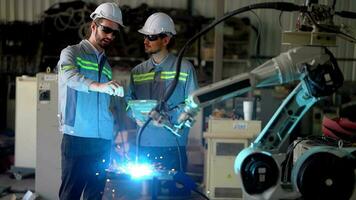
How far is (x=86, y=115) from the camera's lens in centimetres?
258

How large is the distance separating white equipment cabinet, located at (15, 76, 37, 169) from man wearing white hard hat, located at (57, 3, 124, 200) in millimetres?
2385

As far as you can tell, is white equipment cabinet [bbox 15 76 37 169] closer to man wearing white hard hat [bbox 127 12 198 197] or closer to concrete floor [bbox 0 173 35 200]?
concrete floor [bbox 0 173 35 200]

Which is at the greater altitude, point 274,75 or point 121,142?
point 274,75

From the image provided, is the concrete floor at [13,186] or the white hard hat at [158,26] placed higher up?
the white hard hat at [158,26]

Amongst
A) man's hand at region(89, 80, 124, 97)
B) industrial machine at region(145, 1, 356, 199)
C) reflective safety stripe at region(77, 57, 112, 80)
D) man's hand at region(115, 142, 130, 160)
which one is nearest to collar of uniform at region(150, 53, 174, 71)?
reflective safety stripe at region(77, 57, 112, 80)

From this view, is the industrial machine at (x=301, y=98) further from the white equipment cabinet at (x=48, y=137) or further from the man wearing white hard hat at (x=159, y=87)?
the white equipment cabinet at (x=48, y=137)

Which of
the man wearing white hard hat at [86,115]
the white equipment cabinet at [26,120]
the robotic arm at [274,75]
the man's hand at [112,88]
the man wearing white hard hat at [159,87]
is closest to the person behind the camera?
the robotic arm at [274,75]

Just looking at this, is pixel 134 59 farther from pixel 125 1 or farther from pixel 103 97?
pixel 103 97

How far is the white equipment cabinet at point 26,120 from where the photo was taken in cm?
481

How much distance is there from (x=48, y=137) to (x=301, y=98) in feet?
9.25

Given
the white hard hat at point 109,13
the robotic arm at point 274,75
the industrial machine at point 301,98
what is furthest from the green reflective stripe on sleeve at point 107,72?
the robotic arm at point 274,75

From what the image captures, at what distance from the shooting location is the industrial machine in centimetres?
176

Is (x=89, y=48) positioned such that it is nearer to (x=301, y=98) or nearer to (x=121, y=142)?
(x=301, y=98)

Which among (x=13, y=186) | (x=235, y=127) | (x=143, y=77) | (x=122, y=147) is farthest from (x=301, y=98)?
(x=13, y=186)
